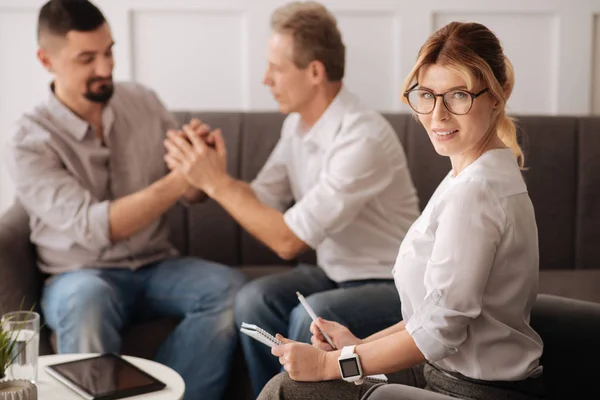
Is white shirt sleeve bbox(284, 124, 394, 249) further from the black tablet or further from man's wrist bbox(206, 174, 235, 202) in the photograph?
the black tablet

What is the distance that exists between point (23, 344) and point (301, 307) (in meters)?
0.65

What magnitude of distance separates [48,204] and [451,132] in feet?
4.15

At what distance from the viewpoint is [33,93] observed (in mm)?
2924

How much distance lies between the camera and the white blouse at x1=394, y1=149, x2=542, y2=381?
50.9 inches

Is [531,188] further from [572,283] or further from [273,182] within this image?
[273,182]

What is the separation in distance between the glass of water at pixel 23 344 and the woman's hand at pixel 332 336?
572 mm

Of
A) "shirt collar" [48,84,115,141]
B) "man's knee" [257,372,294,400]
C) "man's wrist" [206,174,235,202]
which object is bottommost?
"man's knee" [257,372,294,400]

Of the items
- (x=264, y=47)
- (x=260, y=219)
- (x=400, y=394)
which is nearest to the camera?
(x=400, y=394)

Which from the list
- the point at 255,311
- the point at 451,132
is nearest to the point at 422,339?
the point at 451,132

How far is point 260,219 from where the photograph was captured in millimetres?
2150

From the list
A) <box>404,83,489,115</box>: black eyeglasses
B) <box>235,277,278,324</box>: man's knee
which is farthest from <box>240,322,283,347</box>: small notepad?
<box>235,277,278,324</box>: man's knee

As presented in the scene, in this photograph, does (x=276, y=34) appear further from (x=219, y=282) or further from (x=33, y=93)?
(x=33, y=93)

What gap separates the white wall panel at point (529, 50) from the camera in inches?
113

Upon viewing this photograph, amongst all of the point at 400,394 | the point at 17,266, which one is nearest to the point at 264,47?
the point at 17,266
